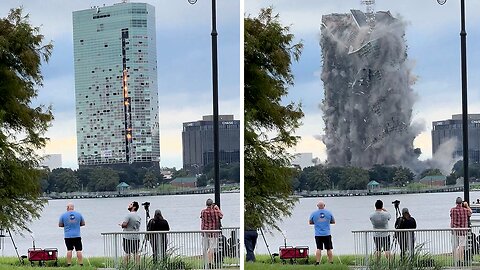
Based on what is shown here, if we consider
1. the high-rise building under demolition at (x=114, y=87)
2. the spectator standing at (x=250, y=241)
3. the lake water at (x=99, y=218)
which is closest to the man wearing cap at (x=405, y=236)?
the spectator standing at (x=250, y=241)

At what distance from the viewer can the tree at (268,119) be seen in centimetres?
802

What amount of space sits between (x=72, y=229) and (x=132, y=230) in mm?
597

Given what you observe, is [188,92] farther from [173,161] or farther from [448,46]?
[448,46]

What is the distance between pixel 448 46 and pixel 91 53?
293 centimetres

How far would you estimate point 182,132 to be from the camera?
Result: 9594 millimetres

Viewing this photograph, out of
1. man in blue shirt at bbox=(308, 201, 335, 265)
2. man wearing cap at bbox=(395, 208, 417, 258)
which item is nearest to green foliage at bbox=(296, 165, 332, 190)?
man in blue shirt at bbox=(308, 201, 335, 265)

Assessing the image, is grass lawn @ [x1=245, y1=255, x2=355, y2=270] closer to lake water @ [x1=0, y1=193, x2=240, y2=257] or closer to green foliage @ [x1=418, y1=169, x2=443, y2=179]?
lake water @ [x1=0, y1=193, x2=240, y2=257]

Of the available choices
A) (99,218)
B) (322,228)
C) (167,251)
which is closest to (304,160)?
(322,228)

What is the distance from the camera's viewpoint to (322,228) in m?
7.96

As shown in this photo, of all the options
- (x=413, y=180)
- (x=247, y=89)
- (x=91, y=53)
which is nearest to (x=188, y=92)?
(x=91, y=53)

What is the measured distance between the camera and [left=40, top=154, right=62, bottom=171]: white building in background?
858cm

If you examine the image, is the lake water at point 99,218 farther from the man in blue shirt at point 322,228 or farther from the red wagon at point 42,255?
the man in blue shirt at point 322,228

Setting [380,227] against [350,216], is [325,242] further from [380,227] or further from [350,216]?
[380,227]

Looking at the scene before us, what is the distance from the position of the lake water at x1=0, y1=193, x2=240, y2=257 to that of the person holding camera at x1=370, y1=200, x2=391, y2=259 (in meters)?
1.48
